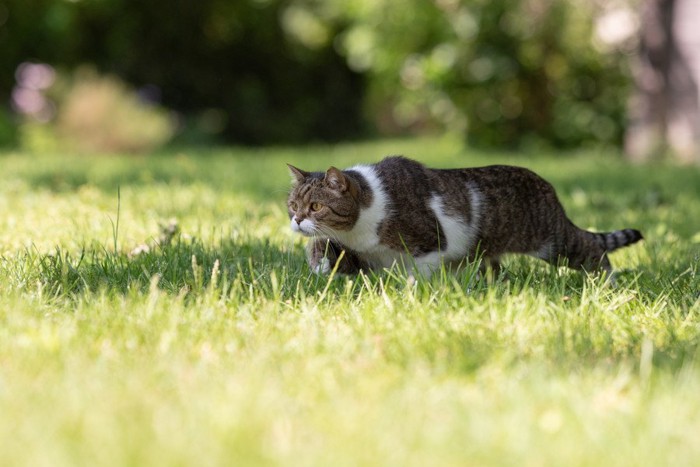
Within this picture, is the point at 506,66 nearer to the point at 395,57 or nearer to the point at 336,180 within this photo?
the point at 395,57

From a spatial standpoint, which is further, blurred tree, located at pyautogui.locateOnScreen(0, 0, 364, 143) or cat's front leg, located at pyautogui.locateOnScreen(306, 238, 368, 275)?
blurred tree, located at pyautogui.locateOnScreen(0, 0, 364, 143)

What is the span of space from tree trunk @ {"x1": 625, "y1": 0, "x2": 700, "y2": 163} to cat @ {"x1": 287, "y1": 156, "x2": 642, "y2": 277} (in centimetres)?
676

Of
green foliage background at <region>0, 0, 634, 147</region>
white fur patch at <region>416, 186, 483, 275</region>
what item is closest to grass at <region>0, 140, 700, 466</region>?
white fur patch at <region>416, 186, 483, 275</region>

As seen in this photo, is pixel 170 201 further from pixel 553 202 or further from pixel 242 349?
pixel 242 349

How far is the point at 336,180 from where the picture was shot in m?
3.48

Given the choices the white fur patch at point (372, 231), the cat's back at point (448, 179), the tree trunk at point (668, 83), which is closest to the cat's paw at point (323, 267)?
the white fur patch at point (372, 231)

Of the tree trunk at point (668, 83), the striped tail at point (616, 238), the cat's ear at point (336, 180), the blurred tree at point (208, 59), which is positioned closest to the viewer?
the cat's ear at point (336, 180)

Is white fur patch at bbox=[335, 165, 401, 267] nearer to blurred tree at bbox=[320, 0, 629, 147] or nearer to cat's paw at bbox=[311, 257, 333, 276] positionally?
cat's paw at bbox=[311, 257, 333, 276]

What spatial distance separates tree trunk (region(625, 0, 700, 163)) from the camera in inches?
395

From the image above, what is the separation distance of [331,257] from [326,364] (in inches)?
53.1

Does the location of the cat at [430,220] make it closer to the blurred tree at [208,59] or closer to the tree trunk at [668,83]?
the tree trunk at [668,83]

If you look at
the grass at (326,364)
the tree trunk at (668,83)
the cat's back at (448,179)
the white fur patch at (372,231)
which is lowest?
the grass at (326,364)

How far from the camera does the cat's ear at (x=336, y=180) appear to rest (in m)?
3.44

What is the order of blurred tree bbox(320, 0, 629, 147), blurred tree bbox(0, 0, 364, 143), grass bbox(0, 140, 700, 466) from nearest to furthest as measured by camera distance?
grass bbox(0, 140, 700, 466) → blurred tree bbox(320, 0, 629, 147) → blurred tree bbox(0, 0, 364, 143)
